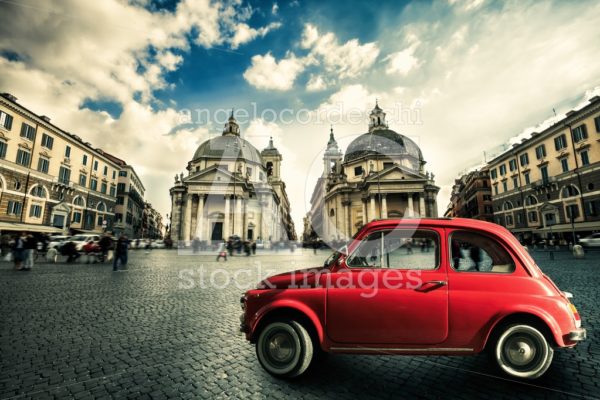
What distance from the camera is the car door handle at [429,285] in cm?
292

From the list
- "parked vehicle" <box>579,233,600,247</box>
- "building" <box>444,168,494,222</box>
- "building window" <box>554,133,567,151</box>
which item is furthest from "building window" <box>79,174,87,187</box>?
"building" <box>444,168,494,222</box>

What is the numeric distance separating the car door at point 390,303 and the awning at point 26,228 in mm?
36695

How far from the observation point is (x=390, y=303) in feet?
9.65

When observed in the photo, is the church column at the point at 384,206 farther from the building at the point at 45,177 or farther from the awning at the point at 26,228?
the awning at the point at 26,228

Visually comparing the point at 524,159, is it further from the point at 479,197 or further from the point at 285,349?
the point at 285,349

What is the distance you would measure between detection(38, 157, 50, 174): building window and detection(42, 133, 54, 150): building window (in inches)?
65.0

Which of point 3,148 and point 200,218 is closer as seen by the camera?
point 3,148

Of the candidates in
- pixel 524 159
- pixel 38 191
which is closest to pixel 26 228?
pixel 38 191

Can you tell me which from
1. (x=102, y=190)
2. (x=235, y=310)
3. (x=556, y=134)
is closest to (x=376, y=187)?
(x=556, y=134)

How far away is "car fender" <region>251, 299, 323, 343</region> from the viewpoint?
3.00 m

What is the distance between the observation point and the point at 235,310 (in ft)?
18.8

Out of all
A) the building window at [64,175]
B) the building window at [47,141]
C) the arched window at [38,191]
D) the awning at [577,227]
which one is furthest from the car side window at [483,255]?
the building window at [64,175]

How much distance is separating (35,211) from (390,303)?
4247cm

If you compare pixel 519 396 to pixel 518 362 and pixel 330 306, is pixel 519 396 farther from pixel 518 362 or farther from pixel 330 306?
pixel 330 306
